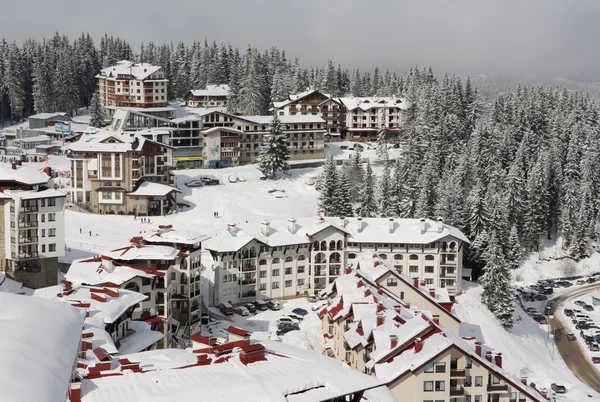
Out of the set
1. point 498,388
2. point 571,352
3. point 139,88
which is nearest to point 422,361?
point 498,388

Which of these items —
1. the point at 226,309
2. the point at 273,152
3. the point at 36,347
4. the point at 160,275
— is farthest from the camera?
the point at 273,152

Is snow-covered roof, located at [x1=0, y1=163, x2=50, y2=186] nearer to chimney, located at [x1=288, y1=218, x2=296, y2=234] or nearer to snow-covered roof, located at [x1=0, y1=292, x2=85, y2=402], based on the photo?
chimney, located at [x1=288, y1=218, x2=296, y2=234]

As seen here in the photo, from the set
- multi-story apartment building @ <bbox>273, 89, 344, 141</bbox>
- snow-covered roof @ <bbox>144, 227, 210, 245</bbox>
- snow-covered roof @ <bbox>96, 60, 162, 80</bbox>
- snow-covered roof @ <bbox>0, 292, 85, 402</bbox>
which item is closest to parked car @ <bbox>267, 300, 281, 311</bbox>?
snow-covered roof @ <bbox>144, 227, 210, 245</bbox>

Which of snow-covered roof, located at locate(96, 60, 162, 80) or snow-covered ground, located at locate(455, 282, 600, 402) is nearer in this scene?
snow-covered ground, located at locate(455, 282, 600, 402)

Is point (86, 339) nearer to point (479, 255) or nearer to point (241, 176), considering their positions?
point (479, 255)

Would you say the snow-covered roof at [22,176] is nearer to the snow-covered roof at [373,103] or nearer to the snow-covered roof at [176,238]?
the snow-covered roof at [176,238]

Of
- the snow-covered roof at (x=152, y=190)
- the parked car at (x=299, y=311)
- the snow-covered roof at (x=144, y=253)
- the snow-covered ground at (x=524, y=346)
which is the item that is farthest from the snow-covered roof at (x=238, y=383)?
the snow-covered roof at (x=152, y=190)

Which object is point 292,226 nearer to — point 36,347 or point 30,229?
point 30,229
